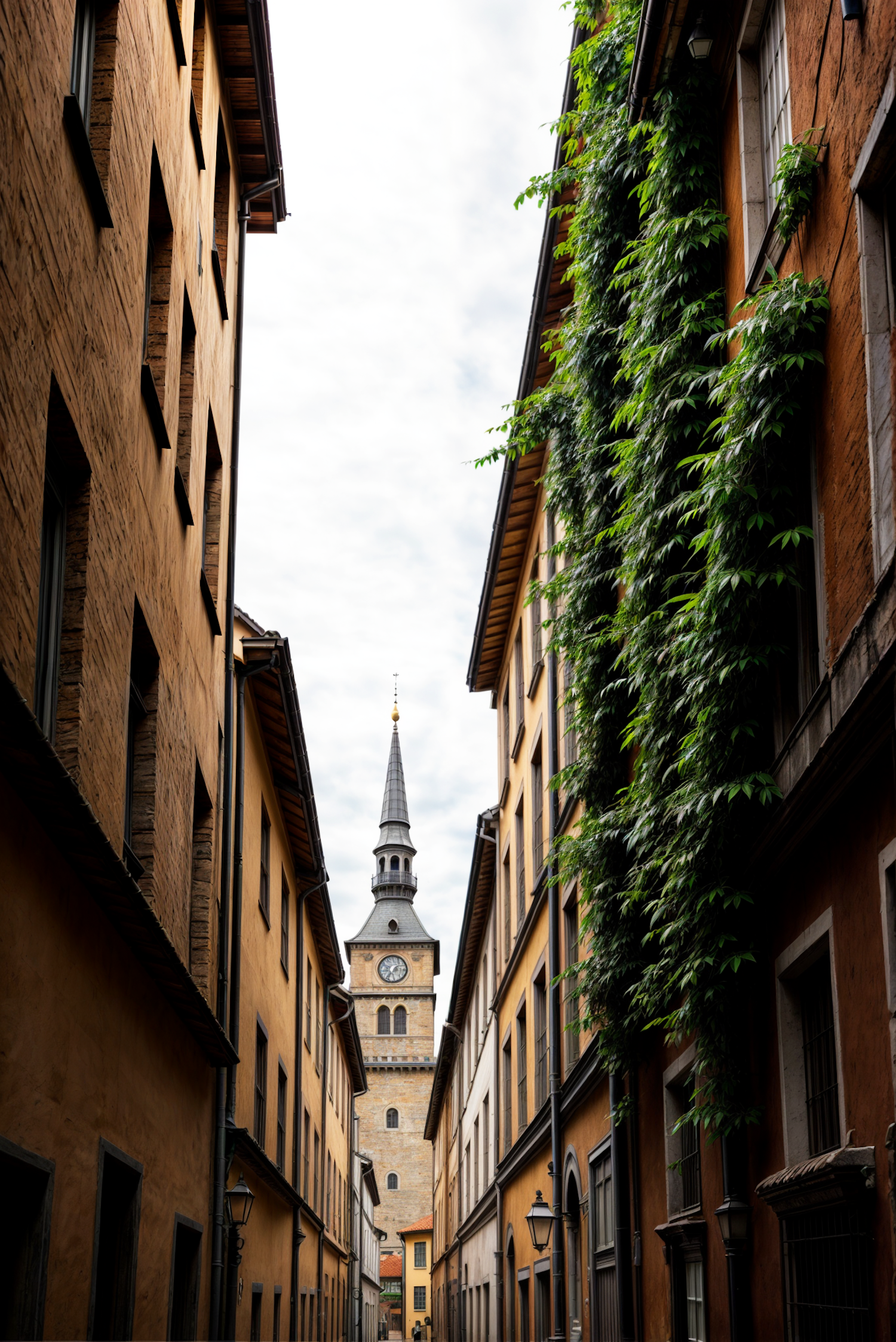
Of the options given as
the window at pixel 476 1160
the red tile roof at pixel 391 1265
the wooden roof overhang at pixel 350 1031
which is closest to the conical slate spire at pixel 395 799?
the red tile roof at pixel 391 1265

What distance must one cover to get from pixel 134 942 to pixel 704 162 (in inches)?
275

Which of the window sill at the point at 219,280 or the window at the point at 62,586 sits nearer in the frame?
the window at the point at 62,586

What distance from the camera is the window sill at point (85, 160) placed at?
7.51 m

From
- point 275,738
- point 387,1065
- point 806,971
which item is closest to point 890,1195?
point 806,971

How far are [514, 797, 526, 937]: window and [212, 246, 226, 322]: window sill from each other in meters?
11.7

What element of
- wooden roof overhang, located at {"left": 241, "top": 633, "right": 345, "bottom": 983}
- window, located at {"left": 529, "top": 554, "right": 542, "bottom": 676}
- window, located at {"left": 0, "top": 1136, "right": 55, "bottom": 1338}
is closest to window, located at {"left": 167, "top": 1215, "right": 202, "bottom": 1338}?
window, located at {"left": 0, "top": 1136, "right": 55, "bottom": 1338}

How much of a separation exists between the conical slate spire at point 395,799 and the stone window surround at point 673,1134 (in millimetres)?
94470

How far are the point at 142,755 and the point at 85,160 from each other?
14.9 feet

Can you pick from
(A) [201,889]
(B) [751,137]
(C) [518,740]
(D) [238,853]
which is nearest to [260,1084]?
(D) [238,853]

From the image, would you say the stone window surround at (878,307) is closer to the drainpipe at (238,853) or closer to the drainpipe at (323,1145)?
the drainpipe at (238,853)

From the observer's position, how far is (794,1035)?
8367 millimetres

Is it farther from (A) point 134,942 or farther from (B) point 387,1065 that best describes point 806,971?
(B) point 387,1065

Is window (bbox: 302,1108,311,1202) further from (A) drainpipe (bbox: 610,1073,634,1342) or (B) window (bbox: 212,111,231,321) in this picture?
(B) window (bbox: 212,111,231,321)

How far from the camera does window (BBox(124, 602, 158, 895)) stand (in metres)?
10.5
